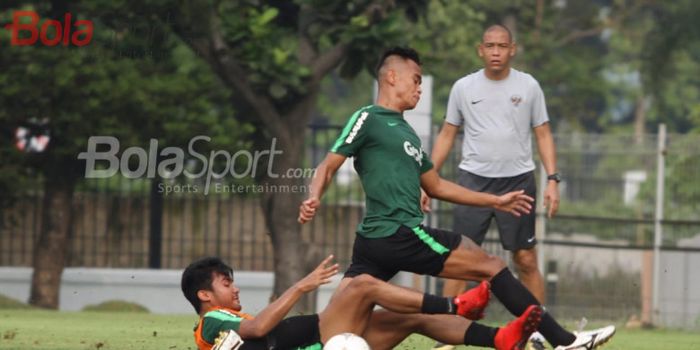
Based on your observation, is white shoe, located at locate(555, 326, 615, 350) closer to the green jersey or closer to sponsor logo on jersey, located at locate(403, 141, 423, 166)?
the green jersey

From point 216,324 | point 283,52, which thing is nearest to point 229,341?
point 216,324

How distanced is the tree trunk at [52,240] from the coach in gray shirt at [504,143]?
9717 mm

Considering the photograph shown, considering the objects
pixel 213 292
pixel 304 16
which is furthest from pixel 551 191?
pixel 304 16

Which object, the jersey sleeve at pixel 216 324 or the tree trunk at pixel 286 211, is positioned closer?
the jersey sleeve at pixel 216 324

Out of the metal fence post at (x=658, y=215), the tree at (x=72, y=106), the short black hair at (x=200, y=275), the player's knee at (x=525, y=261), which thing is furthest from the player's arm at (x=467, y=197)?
the tree at (x=72, y=106)

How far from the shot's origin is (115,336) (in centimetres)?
1184

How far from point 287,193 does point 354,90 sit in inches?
1014

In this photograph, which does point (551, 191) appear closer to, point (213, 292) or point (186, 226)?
point (213, 292)

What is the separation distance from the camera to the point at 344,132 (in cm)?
884

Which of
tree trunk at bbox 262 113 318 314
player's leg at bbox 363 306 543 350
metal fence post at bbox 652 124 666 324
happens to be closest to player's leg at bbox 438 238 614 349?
player's leg at bbox 363 306 543 350

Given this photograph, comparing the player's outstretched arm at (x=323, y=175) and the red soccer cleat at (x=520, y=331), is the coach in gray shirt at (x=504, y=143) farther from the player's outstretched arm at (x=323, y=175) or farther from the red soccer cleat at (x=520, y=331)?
the red soccer cleat at (x=520, y=331)

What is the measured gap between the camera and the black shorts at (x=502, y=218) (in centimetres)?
1075

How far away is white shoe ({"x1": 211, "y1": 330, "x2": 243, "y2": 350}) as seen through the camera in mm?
8422

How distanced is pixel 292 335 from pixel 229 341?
0.54 metres
